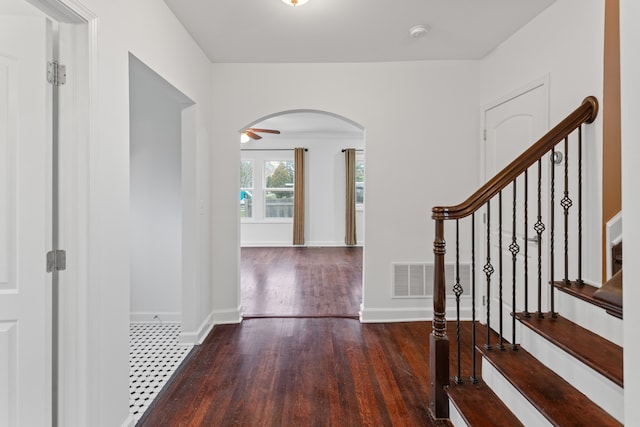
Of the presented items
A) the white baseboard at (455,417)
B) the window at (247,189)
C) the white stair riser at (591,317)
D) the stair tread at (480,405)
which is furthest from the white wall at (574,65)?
the window at (247,189)

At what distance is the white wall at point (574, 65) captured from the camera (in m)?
1.91

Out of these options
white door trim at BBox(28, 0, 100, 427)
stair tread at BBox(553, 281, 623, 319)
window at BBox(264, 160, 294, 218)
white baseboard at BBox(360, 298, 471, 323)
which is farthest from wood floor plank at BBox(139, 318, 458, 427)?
window at BBox(264, 160, 294, 218)

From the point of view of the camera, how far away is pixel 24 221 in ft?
4.33

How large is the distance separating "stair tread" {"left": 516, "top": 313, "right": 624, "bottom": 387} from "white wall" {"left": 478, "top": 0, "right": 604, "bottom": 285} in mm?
468

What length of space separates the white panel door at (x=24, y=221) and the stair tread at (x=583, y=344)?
226 centimetres

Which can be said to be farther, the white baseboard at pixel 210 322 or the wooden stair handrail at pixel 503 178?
the white baseboard at pixel 210 322

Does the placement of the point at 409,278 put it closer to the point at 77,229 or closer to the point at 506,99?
the point at 506,99

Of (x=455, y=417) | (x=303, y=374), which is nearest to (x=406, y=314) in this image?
(x=303, y=374)

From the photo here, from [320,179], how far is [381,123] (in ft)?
15.3

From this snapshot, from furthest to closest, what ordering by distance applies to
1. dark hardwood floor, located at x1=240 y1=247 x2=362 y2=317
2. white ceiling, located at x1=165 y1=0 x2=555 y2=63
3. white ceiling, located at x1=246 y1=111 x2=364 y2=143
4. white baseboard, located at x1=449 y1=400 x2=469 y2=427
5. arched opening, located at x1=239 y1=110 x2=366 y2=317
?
arched opening, located at x1=239 y1=110 x2=366 y2=317 < white ceiling, located at x1=246 y1=111 x2=364 y2=143 < dark hardwood floor, located at x1=240 y1=247 x2=362 y2=317 < white ceiling, located at x1=165 y1=0 x2=555 y2=63 < white baseboard, located at x1=449 y1=400 x2=469 y2=427

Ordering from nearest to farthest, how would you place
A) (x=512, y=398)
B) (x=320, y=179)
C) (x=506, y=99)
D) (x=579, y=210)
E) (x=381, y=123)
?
(x=512, y=398)
(x=579, y=210)
(x=506, y=99)
(x=381, y=123)
(x=320, y=179)

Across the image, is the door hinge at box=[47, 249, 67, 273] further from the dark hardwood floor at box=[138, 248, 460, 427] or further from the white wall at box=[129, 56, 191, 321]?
the white wall at box=[129, 56, 191, 321]

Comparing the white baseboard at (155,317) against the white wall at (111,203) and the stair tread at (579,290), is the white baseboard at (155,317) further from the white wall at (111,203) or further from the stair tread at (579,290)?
the stair tread at (579,290)

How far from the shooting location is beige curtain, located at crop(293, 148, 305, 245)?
7621mm
